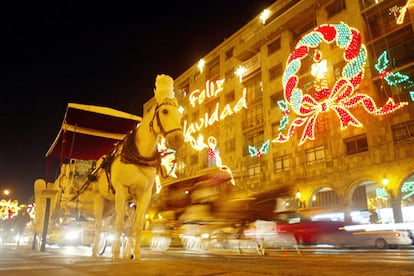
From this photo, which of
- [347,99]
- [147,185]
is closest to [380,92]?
[347,99]

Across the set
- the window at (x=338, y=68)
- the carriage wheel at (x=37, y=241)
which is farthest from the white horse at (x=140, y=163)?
the window at (x=338, y=68)

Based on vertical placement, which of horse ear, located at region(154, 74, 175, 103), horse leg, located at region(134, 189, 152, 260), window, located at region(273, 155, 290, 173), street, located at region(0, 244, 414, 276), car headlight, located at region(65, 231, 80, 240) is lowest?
street, located at region(0, 244, 414, 276)

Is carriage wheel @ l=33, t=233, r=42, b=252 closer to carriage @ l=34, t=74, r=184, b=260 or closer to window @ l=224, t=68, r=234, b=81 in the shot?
carriage @ l=34, t=74, r=184, b=260

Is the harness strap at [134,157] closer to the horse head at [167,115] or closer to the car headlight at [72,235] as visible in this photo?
the horse head at [167,115]

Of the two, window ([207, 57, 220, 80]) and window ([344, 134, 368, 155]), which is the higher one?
window ([207, 57, 220, 80])

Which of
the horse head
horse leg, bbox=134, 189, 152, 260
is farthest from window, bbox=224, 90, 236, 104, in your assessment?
horse leg, bbox=134, 189, 152, 260

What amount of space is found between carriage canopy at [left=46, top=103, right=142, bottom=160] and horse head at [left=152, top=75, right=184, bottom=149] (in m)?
2.60

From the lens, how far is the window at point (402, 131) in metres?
22.0

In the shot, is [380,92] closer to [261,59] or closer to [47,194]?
[261,59]

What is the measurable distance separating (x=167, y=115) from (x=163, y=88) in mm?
664

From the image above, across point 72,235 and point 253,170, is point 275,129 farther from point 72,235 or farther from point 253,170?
point 72,235

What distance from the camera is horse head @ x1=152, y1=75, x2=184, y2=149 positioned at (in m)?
4.94

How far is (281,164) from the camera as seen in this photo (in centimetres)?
3008

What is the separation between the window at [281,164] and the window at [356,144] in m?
5.73
